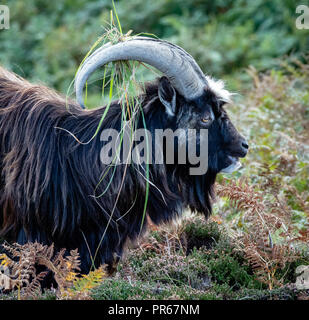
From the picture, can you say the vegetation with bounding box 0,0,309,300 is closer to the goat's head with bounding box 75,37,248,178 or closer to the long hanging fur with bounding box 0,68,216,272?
the long hanging fur with bounding box 0,68,216,272

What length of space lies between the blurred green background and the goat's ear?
19.1 feet

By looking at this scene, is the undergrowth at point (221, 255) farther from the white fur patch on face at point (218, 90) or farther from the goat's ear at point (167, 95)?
the goat's ear at point (167, 95)

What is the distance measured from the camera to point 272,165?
6.66 metres

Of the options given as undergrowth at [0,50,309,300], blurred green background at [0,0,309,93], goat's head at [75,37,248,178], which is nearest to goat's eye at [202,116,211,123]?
goat's head at [75,37,248,178]

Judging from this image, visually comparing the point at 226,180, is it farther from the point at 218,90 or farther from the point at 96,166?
the point at 96,166

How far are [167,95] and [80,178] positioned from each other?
0.95 m

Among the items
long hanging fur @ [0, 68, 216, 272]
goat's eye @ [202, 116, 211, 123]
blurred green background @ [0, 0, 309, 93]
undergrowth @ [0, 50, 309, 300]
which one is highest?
blurred green background @ [0, 0, 309, 93]

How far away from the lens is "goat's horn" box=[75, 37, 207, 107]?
4.41 m

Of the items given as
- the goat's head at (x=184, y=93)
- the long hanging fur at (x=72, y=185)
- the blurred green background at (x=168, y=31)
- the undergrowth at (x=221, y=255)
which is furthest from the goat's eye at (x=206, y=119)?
the blurred green background at (x=168, y=31)

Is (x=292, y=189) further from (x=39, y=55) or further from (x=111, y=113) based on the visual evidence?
(x=39, y=55)

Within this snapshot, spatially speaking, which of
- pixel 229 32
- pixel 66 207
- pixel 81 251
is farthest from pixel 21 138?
pixel 229 32

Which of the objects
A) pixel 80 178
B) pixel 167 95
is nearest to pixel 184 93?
pixel 167 95

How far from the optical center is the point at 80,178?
463 cm

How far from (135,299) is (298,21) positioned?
8531 millimetres
